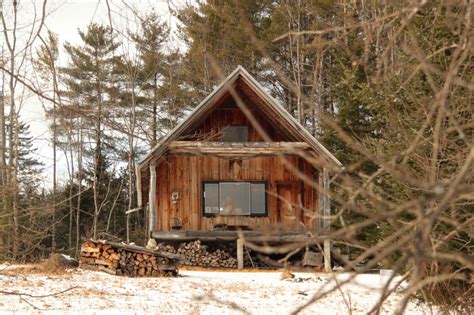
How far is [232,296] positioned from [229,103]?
9.35 m

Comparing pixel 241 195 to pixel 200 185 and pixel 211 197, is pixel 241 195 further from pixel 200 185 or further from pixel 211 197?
pixel 200 185

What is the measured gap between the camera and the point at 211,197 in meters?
19.5

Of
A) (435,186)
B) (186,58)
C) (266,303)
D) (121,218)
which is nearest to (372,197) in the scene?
(435,186)

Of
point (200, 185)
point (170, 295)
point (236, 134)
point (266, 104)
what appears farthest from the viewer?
point (236, 134)

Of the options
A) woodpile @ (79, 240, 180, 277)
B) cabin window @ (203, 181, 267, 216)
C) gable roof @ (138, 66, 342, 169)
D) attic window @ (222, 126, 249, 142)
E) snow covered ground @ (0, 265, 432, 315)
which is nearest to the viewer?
snow covered ground @ (0, 265, 432, 315)

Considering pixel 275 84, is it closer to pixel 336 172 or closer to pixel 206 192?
pixel 206 192

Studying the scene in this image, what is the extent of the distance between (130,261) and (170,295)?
4.60 metres

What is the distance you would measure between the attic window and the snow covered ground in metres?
5.08

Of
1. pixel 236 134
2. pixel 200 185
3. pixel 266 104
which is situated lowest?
pixel 200 185

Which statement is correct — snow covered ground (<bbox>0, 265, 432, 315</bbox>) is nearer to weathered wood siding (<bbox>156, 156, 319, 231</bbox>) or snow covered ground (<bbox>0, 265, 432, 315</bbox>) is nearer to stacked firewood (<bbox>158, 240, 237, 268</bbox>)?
stacked firewood (<bbox>158, 240, 237, 268</bbox>)

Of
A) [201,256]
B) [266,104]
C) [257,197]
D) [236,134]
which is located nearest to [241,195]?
[257,197]

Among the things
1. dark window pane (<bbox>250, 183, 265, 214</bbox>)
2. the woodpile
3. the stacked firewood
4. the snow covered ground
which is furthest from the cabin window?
the snow covered ground

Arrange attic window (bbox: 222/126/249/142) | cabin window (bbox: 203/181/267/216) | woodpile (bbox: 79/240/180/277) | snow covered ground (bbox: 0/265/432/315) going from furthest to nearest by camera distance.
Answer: attic window (bbox: 222/126/249/142)
cabin window (bbox: 203/181/267/216)
woodpile (bbox: 79/240/180/277)
snow covered ground (bbox: 0/265/432/315)

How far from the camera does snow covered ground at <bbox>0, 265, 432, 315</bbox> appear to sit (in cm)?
952
